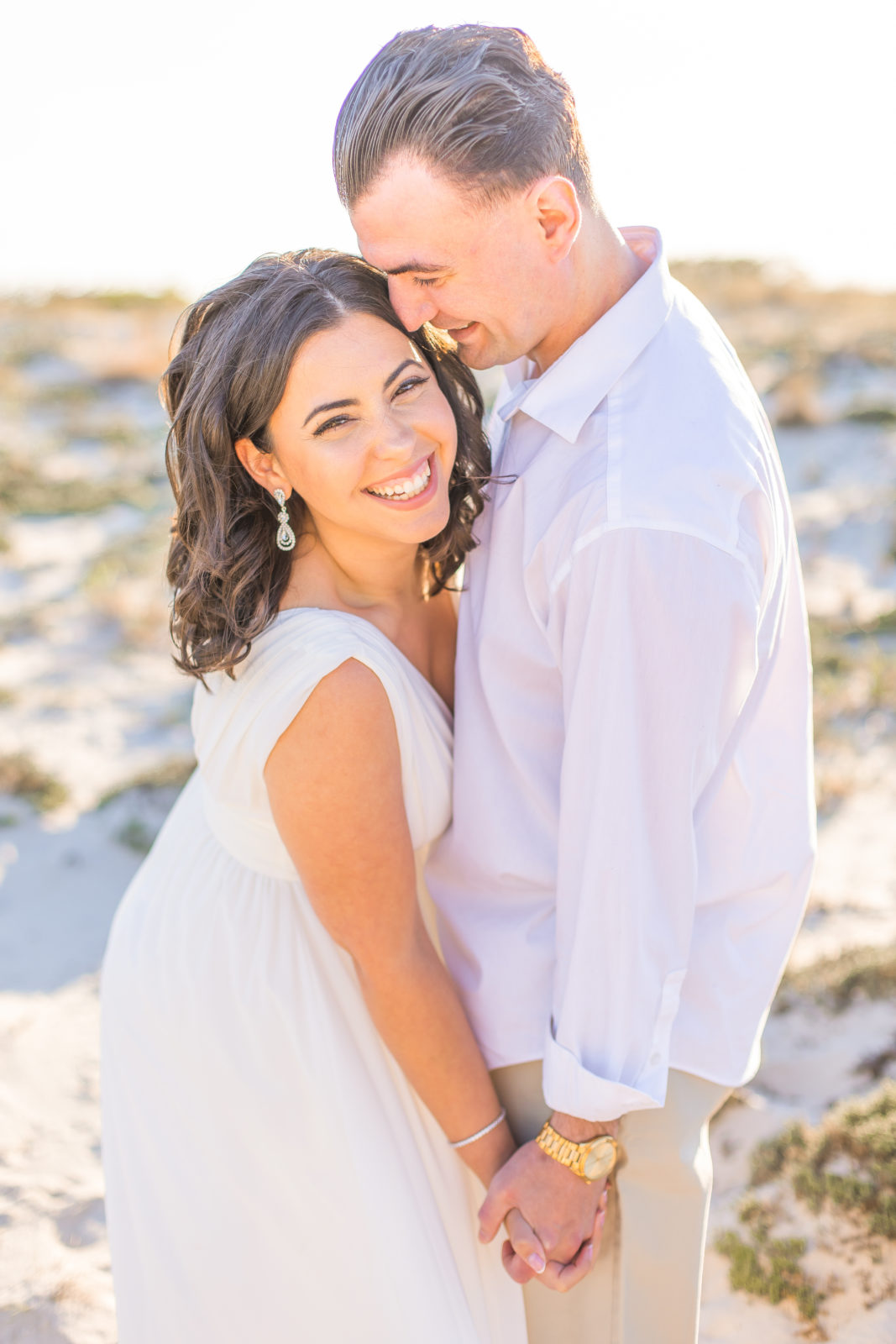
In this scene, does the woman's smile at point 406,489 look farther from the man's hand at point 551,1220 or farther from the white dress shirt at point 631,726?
the man's hand at point 551,1220

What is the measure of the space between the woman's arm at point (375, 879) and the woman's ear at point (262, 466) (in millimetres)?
451

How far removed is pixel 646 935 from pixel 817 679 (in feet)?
13.7

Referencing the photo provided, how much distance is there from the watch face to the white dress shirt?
0.11 m

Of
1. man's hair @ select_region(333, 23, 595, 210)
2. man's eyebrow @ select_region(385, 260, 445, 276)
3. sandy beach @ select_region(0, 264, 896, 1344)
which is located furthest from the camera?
sandy beach @ select_region(0, 264, 896, 1344)

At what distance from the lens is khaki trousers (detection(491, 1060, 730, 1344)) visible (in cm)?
205

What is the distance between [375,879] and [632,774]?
0.53m

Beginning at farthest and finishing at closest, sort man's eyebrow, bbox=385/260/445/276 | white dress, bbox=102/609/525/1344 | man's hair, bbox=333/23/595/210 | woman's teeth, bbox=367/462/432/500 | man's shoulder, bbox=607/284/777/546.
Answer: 1. woman's teeth, bbox=367/462/432/500
2. white dress, bbox=102/609/525/1344
3. man's eyebrow, bbox=385/260/445/276
4. man's hair, bbox=333/23/595/210
5. man's shoulder, bbox=607/284/777/546

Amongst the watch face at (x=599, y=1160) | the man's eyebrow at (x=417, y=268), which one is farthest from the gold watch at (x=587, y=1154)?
the man's eyebrow at (x=417, y=268)

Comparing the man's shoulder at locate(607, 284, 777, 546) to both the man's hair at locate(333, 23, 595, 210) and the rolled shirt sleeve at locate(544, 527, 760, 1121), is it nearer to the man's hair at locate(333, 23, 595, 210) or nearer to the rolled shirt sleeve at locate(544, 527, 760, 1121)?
the rolled shirt sleeve at locate(544, 527, 760, 1121)

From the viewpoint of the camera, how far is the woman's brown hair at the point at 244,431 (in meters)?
2.07

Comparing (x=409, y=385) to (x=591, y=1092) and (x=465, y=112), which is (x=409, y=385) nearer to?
(x=465, y=112)

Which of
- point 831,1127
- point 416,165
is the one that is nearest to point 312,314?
point 416,165

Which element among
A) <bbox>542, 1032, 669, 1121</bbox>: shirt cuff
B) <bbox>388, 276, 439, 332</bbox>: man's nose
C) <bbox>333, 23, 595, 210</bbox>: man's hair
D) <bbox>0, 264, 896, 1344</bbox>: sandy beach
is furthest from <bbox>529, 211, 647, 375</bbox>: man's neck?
<bbox>0, 264, 896, 1344</bbox>: sandy beach

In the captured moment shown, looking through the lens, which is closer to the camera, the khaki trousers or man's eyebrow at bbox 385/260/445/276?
man's eyebrow at bbox 385/260/445/276
